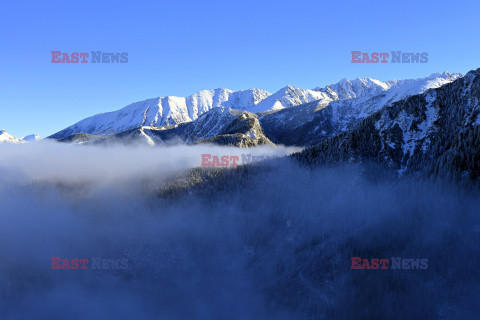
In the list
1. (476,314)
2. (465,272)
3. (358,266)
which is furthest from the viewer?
(358,266)

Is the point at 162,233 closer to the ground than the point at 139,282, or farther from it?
farther from it

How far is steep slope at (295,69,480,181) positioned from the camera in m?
153

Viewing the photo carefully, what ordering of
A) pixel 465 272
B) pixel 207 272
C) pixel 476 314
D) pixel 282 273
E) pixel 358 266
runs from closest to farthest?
pixel 476 314 → pixel 465 272 → pixel 358 266 → pixel 282 273 → pixel 207 272

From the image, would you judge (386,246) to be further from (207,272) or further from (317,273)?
(207,272)

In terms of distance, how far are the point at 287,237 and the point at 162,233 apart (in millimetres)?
85509

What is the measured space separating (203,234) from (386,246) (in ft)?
372

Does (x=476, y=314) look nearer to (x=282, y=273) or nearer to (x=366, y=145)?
(x=282, y=273)

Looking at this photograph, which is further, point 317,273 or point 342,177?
point 342,177

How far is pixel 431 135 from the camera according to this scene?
16975cm

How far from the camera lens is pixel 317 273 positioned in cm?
14512

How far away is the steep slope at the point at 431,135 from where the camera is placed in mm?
152875

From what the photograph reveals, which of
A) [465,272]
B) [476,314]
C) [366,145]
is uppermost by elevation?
[366,145]

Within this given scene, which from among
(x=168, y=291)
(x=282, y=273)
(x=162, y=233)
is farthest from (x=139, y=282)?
(x=282, y=273)

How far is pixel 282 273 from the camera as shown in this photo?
157 m
